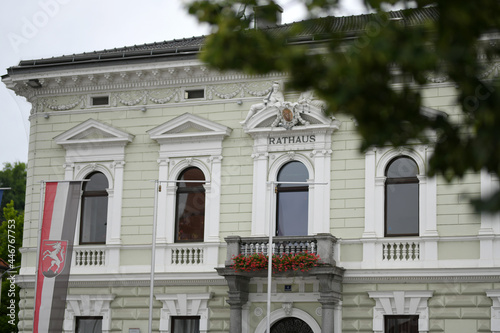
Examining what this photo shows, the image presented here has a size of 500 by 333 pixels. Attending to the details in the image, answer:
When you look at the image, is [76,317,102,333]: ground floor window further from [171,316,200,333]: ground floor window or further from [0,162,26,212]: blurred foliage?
[0,162,26,212]: blurred foliage

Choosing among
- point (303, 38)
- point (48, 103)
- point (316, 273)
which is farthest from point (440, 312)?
point (48, 103)

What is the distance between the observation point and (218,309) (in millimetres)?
24766

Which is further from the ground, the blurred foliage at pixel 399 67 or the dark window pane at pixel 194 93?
the dark window pane at pixel 194 93

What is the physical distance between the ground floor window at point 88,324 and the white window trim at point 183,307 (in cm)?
207

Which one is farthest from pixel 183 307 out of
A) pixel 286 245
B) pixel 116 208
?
pixel 286 245

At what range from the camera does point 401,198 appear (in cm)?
2383

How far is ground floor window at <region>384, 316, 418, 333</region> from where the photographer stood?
23078mm

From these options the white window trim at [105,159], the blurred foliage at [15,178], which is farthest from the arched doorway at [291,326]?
the blurred foliage at [15,178]

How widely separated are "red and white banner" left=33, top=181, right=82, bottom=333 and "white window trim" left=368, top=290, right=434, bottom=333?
8222 millimetres

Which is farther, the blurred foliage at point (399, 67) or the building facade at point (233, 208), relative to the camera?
the building facade at point (233, 208)

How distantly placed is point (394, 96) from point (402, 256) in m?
15.3

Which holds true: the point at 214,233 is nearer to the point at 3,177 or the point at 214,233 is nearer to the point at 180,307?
the point at 180,307

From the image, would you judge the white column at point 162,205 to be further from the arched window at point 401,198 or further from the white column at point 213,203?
the arched window at point 401,198

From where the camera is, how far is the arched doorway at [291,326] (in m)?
24.0
